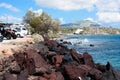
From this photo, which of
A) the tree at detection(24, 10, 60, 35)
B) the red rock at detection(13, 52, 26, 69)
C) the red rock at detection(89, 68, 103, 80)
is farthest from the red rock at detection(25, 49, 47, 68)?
the tree at detection(24, 10, 60, 35)

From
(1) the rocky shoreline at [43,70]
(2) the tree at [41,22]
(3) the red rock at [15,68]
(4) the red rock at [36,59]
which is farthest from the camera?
(2) the tree at [41,22]

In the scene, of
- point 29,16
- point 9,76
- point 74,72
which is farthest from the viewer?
point 29,16

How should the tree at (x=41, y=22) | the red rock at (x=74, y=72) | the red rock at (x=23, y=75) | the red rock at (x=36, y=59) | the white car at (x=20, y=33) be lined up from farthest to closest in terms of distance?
the tree at (x=41, y=22) < the white car at (x=20, y=33) < the red rock at (x=36, y=59) < the red rock at (x=74, y=72) < the red rock at (x=23, y=75)

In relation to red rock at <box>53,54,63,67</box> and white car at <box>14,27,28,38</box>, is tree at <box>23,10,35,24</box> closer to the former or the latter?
white car at <box>14,27,28,38</box>

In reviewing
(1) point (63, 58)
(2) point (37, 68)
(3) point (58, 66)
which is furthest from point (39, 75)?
(1) point (63, 58)

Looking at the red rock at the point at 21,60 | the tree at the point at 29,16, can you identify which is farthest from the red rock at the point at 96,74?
the tree at the point at 29,16

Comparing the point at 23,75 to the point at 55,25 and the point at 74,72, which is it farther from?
the point at 55,25

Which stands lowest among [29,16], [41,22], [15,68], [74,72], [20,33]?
[74,72]

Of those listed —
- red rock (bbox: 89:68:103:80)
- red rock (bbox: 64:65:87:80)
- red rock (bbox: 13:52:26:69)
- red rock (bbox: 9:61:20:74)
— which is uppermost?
red rock (bbox: 13:52:26:69)

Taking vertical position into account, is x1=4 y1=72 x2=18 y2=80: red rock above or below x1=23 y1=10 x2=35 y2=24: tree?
below

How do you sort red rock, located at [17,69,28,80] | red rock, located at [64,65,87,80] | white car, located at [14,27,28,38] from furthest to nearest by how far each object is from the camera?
white car, located at [14,27,28,38]
red rock, located at [64,65,87,80]
red rock, located at [17,69,28,80]

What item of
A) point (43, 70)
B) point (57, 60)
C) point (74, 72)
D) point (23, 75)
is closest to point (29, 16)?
point (57, 60)

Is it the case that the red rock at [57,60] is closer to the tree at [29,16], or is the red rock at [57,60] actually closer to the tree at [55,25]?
the tree at [55,25]

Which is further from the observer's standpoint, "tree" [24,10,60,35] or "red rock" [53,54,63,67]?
"tree" [24,10,60,35]
